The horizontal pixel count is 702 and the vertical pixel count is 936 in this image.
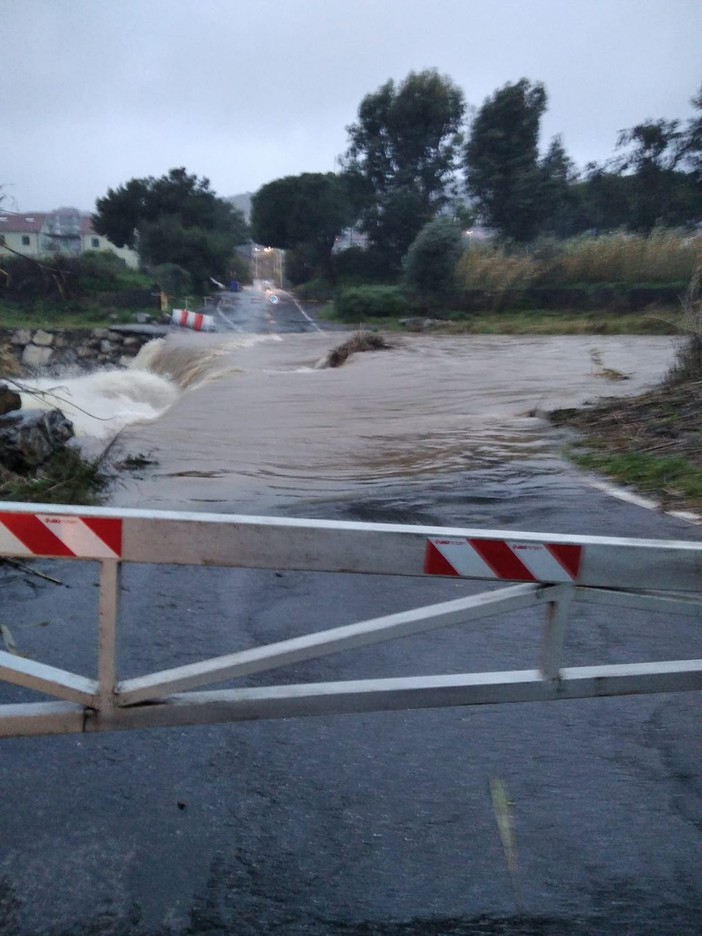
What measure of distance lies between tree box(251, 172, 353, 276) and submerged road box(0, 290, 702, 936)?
→ 25.3 metres

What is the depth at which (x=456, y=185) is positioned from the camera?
28.7m

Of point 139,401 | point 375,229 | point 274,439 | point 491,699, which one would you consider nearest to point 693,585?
point 491,699

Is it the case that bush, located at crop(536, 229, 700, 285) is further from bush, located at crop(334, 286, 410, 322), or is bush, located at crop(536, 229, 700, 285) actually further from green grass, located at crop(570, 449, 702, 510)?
green grass, located at crop(570, 449, 702, 510)

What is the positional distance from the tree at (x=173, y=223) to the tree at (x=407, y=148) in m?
12.3

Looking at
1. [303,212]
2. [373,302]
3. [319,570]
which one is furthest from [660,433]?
[373,302]

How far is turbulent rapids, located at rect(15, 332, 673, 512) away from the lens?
913cm

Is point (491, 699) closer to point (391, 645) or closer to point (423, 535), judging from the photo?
point (423, 535)

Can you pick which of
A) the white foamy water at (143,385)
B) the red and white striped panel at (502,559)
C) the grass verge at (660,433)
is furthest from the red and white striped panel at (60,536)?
the white foamy water at (143,385)

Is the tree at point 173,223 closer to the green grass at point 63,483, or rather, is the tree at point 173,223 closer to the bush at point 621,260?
the bush at point 621,260

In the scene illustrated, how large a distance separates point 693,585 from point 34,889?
7.06 feet

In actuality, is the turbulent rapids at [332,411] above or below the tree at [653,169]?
below

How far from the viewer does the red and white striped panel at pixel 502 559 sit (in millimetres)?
2736

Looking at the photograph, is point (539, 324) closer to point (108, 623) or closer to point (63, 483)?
point (63, 483)

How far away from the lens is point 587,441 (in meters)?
9.95
